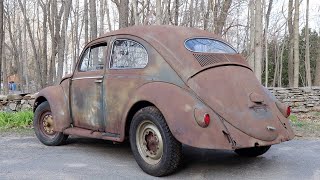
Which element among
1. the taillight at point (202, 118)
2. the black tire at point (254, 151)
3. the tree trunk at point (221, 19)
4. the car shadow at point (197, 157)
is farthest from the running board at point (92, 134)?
the tree trunk at point (221, 19)

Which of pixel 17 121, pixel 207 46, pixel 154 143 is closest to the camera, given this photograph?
pixel 154 143

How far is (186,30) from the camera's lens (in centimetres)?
532

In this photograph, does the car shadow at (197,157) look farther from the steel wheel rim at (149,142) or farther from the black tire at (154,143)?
the steel wheel rim at (149,142)

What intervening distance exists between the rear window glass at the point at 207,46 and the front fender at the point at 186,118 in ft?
2.39

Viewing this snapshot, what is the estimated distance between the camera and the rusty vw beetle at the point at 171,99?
13.8 feet

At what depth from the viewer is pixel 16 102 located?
11.0 m

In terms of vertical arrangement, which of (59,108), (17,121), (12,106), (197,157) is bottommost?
(197,157)

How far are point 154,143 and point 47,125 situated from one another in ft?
8.91

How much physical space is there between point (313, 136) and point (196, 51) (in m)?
3.85

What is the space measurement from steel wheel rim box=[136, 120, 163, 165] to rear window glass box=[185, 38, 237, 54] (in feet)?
3.78

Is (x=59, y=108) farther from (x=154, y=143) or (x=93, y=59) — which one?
(x=154, y=143)

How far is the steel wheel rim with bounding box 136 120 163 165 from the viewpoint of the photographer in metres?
4.50

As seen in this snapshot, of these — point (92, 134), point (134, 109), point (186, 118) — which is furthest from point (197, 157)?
point (92, 134)

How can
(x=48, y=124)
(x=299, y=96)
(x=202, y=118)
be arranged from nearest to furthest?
(x=202, y=118), (x=48, y=124), (x=299, y=96)
